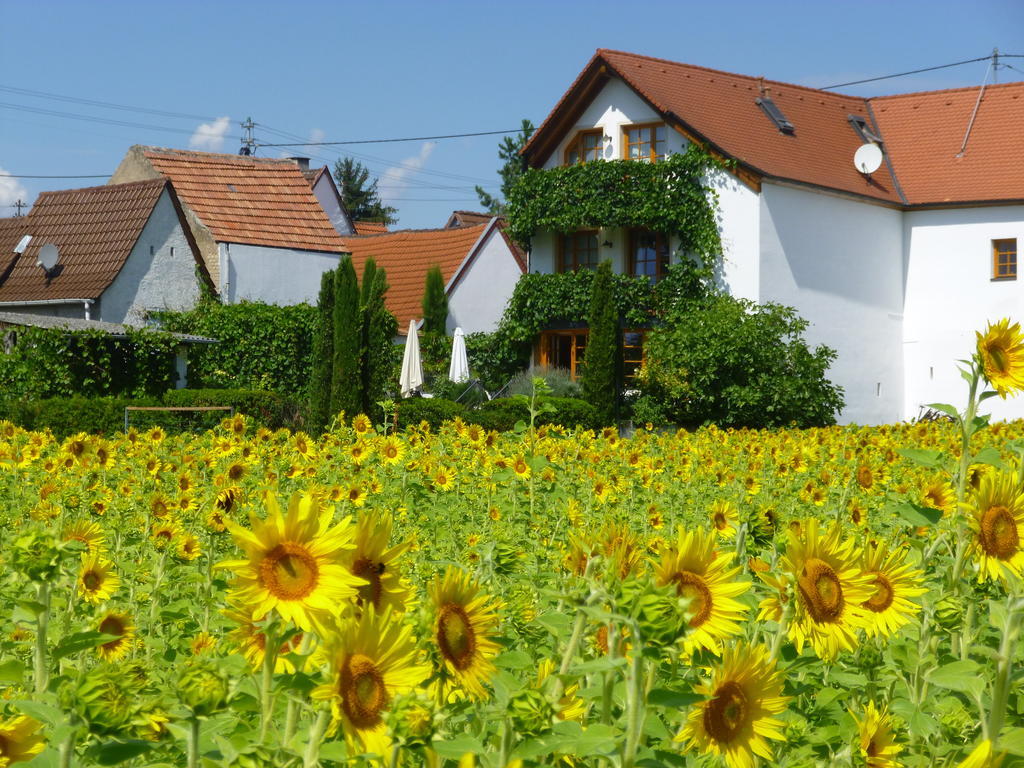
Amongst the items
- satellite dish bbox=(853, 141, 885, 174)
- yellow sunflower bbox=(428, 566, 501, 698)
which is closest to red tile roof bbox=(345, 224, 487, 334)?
satellite dish bbox=(853, 141, 885, 174)

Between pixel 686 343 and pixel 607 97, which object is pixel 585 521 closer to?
pixel 686 343

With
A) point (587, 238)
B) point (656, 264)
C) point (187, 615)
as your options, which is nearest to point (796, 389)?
point (656, 264)

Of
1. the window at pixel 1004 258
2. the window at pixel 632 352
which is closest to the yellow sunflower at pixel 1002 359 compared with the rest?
the window at pixel 632 352

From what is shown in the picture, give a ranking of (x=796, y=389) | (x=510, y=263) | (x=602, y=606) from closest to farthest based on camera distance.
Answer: (x=602, y=606)
(x=796, y=389)
(x=510, y=263)

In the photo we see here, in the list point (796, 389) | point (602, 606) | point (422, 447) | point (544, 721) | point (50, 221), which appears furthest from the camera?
point (50, 221)

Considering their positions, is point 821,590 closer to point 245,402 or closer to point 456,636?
point 456,636

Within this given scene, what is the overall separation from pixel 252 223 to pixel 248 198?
113 cm

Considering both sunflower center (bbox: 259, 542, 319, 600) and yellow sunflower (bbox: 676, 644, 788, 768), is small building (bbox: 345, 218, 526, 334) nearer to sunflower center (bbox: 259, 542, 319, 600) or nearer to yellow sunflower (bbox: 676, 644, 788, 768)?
yellow sunflower (bbox: 676, 644, 788, 768)

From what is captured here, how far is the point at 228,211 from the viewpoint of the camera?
31578 mm

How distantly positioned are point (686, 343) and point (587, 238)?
16.0 ft

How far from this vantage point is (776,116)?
93.7ft

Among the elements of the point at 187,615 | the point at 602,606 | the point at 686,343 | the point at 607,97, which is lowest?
the point at 187,615

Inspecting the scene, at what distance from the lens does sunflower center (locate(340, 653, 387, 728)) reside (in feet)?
4.85

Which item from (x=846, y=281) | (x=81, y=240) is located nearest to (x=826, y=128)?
(x=846, y=281)
